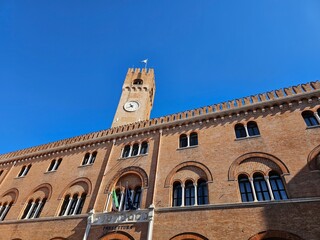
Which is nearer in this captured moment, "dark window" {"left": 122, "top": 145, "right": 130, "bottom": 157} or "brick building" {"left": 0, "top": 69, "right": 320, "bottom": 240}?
"brick building" {"left": 0, "top": 69, "right": 320, "bottom": 240}

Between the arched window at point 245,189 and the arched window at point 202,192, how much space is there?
162cm

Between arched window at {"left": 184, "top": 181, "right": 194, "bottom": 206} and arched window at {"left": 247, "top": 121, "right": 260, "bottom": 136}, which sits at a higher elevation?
arched window at {"left": 247, "top": 121, "right": 260, "bottom": 136}

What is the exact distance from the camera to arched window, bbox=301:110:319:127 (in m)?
11.8

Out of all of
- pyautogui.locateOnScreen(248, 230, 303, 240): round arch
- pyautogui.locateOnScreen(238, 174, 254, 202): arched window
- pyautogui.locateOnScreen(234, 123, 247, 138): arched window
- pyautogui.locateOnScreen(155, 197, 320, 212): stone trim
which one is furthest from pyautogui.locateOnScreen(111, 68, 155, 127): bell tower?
pyautogui.locateOnScreen(248, 230, 303, 240): round arch

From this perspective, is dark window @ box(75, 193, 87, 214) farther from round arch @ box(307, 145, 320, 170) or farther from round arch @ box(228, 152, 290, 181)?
round arch @ box(307, 145, 320, 170)

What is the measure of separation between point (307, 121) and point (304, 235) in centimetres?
592

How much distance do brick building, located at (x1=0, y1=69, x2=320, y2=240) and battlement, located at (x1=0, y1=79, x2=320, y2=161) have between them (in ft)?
0.25

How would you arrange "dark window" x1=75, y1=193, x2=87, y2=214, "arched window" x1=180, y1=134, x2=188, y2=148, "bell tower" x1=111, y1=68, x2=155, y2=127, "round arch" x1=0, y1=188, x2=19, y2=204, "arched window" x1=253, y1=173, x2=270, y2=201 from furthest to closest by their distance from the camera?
"bell tower" x1=111, y1=68, x2=155, y2=127 < "round arch" x1=0, y1=188, x2=19, y2=204 < "arched window" x1=180, y1=134, x2=188, y2=148 < "dark window" x1=75, y1=193, x2=87, y2=214 < "arched window" x1=253, y1=173, x2=270, y2=201

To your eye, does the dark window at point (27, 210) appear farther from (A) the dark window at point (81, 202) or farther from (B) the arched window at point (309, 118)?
(B) the arched window at point (309, 118)

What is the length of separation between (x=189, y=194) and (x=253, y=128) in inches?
203

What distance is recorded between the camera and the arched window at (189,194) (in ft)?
37.3

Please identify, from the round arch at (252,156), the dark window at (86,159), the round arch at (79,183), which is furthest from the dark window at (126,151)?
the round arch at (252,156)

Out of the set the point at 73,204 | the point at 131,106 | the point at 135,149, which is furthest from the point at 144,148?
the point at 131,106

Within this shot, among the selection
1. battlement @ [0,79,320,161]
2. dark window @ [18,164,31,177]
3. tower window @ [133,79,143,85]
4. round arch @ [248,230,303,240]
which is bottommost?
round arch @ [248,230,303,240]
